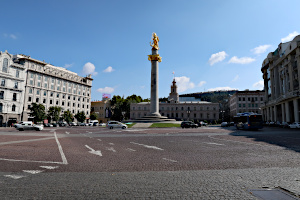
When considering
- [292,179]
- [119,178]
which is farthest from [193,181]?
[292,179]

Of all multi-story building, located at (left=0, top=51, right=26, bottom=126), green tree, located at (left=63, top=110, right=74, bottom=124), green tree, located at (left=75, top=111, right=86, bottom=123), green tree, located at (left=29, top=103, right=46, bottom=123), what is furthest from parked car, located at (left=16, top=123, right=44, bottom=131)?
green tree, located at (left=75, top=111, right=86, bottom=123)

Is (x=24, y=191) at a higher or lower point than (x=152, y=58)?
lower

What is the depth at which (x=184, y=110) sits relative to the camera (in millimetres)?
104375

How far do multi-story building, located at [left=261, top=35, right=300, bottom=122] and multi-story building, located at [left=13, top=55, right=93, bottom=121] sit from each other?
240 feet

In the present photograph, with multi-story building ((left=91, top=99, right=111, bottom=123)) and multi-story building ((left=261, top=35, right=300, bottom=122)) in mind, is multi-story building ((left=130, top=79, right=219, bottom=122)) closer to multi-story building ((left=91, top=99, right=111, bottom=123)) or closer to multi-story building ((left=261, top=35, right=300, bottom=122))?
multi-story building ((left=91, top=99, right=111, bottom=123))

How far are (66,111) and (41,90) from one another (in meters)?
11.5

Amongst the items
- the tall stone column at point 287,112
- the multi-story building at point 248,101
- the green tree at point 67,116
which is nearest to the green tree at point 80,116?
the green tree at point 67,116

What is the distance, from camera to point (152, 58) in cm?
5619

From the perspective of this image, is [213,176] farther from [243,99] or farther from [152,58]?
[243,99]

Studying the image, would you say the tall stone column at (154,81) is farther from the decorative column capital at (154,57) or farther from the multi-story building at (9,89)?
the multi-story building at (9,89)

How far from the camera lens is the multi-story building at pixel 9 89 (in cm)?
5278

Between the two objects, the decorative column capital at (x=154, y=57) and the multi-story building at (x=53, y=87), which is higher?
the decorative column capital at (x=154, y=57)

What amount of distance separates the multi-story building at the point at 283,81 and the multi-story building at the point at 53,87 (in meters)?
73.0

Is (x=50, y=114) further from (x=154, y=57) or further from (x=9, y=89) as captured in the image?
(x=154, y=57)
